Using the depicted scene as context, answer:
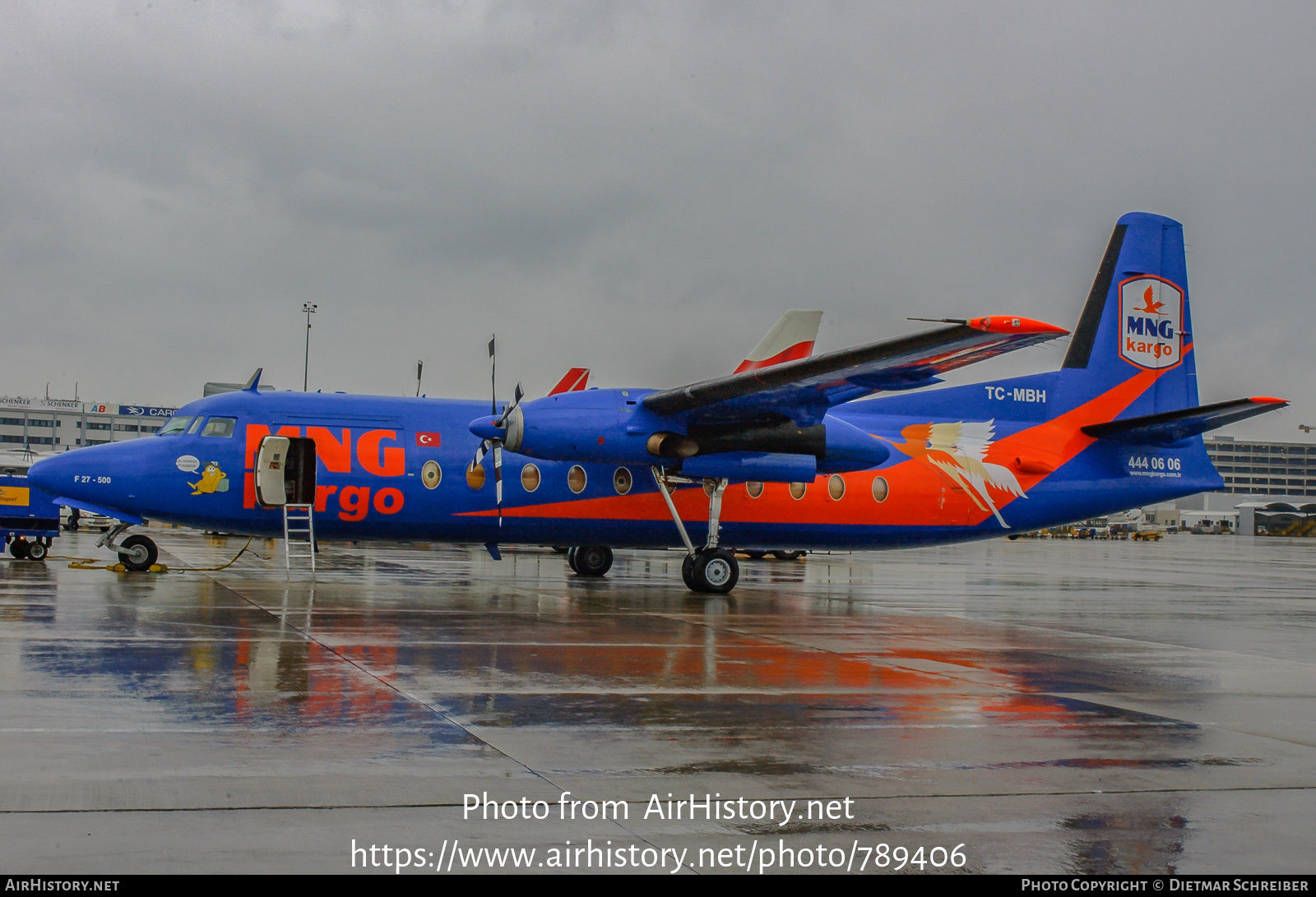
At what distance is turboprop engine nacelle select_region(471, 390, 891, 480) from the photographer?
17.0 meters

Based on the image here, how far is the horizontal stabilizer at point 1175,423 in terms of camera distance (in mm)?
18641

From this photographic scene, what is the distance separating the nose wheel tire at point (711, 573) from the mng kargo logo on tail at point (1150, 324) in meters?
9.69

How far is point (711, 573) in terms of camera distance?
1838 cm

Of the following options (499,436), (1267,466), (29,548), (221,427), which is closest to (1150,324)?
(499,436)

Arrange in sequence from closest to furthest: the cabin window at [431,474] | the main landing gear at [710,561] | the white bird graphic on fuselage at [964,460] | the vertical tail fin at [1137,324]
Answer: the cabin window at [431,474] → the main landing gear at [710,561] → the white bird graphic on fuselage at [964,460] → the vertical tail fin at [1137,324]

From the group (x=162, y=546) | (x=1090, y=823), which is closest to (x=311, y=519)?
(x=1090, y=823)

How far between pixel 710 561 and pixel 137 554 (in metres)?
9.91

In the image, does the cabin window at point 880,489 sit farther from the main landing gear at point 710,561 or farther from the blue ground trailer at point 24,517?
the blue ground trailer at point 24,517

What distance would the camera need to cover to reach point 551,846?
4.30 metres

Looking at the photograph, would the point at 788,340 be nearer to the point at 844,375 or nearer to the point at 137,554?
the point at 844,375

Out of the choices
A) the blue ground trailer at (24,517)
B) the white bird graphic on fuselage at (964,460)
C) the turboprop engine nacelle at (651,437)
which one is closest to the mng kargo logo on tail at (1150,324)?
the white bird graphic on fuselage at (964,460)

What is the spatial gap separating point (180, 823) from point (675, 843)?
2.06m

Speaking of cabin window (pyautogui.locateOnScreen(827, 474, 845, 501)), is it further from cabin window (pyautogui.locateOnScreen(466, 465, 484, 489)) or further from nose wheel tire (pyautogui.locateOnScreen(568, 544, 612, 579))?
cabin window (pyautogui.locateOnScreen(466, 465, 484, 489))

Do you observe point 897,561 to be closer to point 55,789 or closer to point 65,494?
point 65,494
